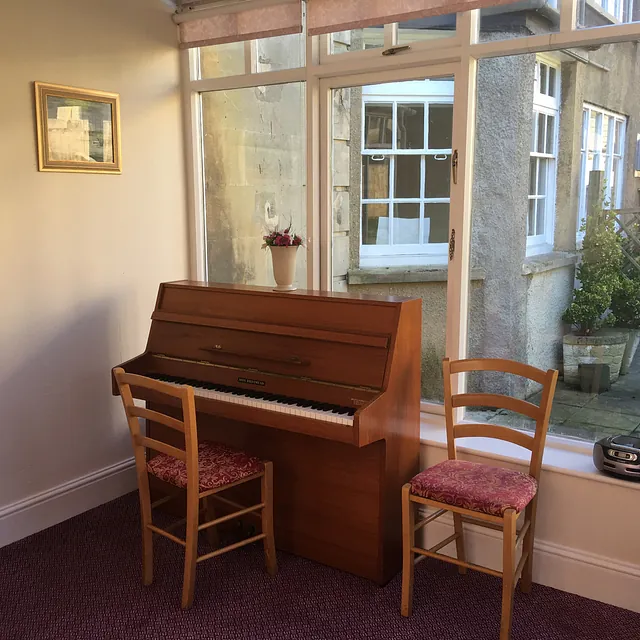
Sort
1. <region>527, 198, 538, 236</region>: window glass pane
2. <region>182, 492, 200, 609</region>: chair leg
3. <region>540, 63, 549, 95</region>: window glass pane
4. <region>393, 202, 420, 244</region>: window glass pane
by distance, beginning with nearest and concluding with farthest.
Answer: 1. <region>182, 492, 200, 609</region>: chair leg
2. <region>540, 63, 549, 95</region>: window glass pane
3. <region>527, 198, 538, 236</region>: window glass pane
4. <region>393, 202, 420, 244</region>: window glass pane

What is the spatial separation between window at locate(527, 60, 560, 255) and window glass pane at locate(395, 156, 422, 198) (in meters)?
0.54

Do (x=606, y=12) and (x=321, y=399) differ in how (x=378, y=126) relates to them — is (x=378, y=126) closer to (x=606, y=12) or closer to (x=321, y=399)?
(x=606, y=12)

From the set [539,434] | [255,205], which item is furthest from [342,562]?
[255,205]

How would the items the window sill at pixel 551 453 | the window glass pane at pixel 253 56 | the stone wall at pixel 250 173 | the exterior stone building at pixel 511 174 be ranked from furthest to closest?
the stone wall at pixel 250 173 < the window glass pane at pixel 253 56 < the exterior stone building at pixel 511 174 < the window sill at pixel 551 453

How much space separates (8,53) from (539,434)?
2.76m

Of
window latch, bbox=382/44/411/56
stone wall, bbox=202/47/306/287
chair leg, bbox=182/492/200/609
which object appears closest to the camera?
chair leg, bbox=182/492/200/609

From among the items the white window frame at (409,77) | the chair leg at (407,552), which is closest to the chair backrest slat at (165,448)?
the chair leg at (407,552)

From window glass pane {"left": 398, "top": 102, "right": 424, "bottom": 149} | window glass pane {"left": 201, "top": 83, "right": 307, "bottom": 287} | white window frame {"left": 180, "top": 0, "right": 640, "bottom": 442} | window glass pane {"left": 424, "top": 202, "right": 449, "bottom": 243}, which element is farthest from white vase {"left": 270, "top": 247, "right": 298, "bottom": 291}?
window glass pane {"left": 398, "top": 102, "right": 424, "bottom": 149}

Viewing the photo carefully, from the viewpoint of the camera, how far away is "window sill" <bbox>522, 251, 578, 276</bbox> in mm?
2963

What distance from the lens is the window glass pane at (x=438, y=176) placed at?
3.21 meters

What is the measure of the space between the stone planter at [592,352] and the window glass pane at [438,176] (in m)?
0.88

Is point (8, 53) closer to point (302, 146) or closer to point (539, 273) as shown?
point (302, 146)

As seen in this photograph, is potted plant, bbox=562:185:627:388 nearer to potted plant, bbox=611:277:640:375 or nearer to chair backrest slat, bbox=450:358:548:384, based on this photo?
potted plant, bbox=611:277:640:375

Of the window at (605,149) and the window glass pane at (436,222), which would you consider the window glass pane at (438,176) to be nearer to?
the window glass pane at (436,222)
